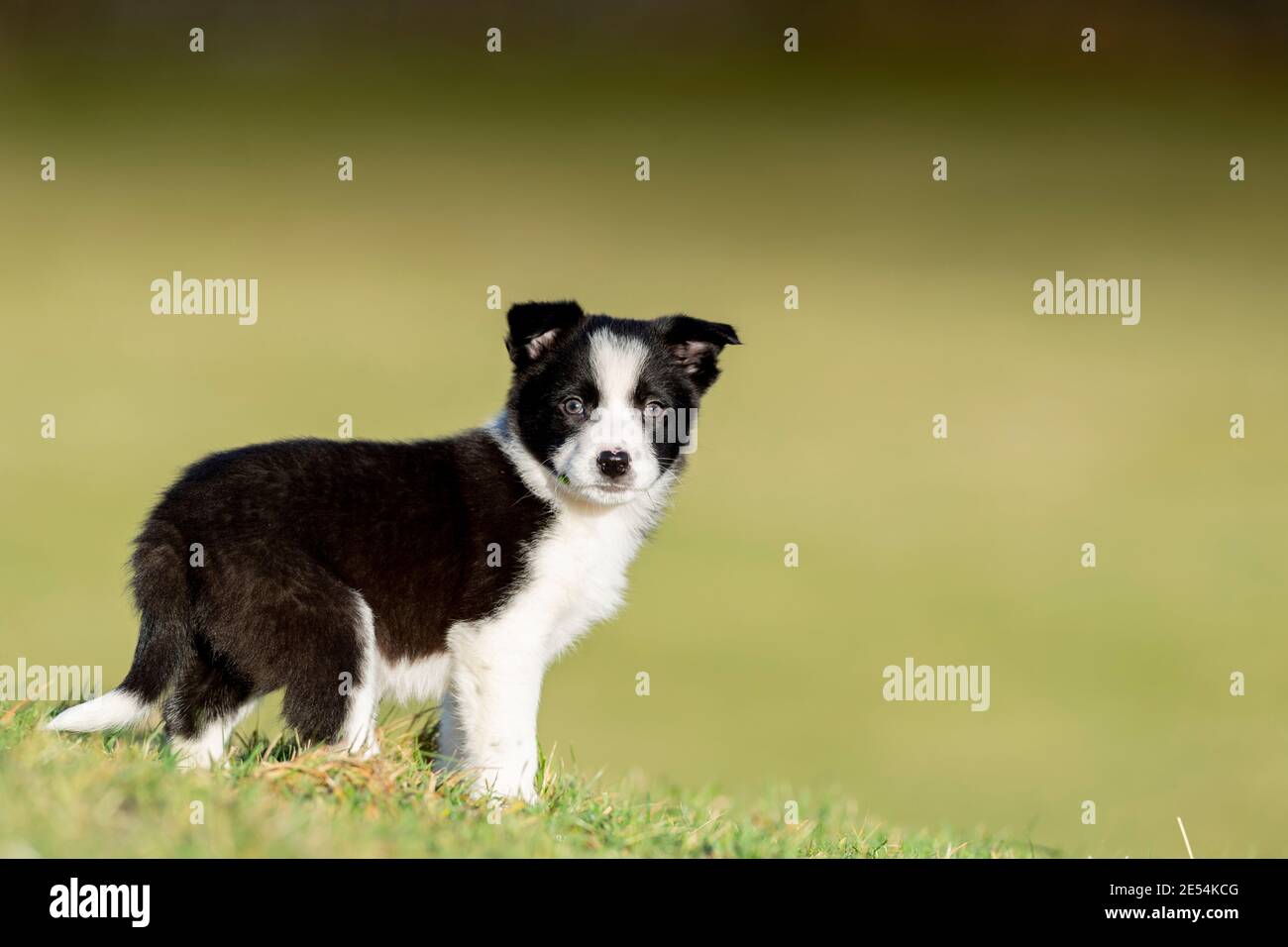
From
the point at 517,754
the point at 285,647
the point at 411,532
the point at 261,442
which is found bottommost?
the point at 517,754

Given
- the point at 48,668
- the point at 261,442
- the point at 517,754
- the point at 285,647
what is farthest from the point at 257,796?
the point at 48,668

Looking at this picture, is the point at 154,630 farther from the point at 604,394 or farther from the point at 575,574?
the point at 604,394

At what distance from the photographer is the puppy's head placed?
540cm

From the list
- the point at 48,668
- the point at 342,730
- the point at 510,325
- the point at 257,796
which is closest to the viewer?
the point at 257,796

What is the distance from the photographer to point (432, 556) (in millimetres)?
5297

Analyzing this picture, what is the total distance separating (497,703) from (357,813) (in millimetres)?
1174

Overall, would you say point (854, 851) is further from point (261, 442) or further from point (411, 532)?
point (261, 442)

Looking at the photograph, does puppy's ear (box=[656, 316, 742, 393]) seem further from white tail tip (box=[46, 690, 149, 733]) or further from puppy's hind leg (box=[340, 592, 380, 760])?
white tail tip (box=[46, 690, 149, 733])

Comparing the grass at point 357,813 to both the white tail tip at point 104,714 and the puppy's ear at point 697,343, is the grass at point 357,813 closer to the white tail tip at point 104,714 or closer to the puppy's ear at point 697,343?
the white tail tip at point 104,714

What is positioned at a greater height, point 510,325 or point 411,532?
point 510,325

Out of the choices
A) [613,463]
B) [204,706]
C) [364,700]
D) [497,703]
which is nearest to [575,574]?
[613,463]

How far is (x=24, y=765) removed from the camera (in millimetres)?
3936
